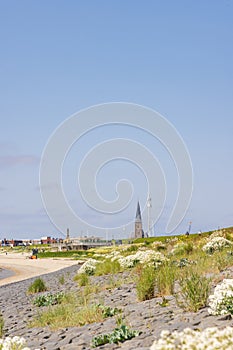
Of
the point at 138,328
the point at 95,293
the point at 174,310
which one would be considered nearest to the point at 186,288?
the point at 174,310

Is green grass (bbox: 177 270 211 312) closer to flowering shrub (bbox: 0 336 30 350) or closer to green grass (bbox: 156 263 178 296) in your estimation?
green grass (bbox: 156 263 178 296)

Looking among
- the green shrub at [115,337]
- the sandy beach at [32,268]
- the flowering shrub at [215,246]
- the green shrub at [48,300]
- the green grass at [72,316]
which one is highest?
the sandy beach at [32,268]

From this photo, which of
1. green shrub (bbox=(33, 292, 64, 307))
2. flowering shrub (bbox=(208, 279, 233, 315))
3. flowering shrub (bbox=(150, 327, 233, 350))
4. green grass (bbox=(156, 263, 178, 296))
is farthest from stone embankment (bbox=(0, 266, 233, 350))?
flowering shrub (bbox=(150, 327, 233, 350))

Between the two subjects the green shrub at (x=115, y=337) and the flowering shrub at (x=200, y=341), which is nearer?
the flowering shrub at (x=200, y=341)

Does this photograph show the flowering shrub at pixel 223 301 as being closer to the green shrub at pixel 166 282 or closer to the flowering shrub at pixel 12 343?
the flowering shrub at pixel 12 343

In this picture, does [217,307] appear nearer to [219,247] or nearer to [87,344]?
[87,344]

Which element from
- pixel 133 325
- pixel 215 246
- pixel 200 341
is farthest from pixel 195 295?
pixel 215 246

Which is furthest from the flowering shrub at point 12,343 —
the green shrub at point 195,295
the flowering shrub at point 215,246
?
the flowering shrub at point 215,246

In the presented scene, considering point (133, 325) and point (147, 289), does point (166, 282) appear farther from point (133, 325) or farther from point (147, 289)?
point (133, 325)

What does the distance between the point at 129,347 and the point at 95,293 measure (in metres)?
8.18

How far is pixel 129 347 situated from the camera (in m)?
7.41

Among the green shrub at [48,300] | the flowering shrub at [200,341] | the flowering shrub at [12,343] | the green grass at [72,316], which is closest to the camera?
the flowering shrub at [200,341]

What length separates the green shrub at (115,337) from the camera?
802cm

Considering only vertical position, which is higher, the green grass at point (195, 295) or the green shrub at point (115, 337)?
the green grass at point (195, 295)
